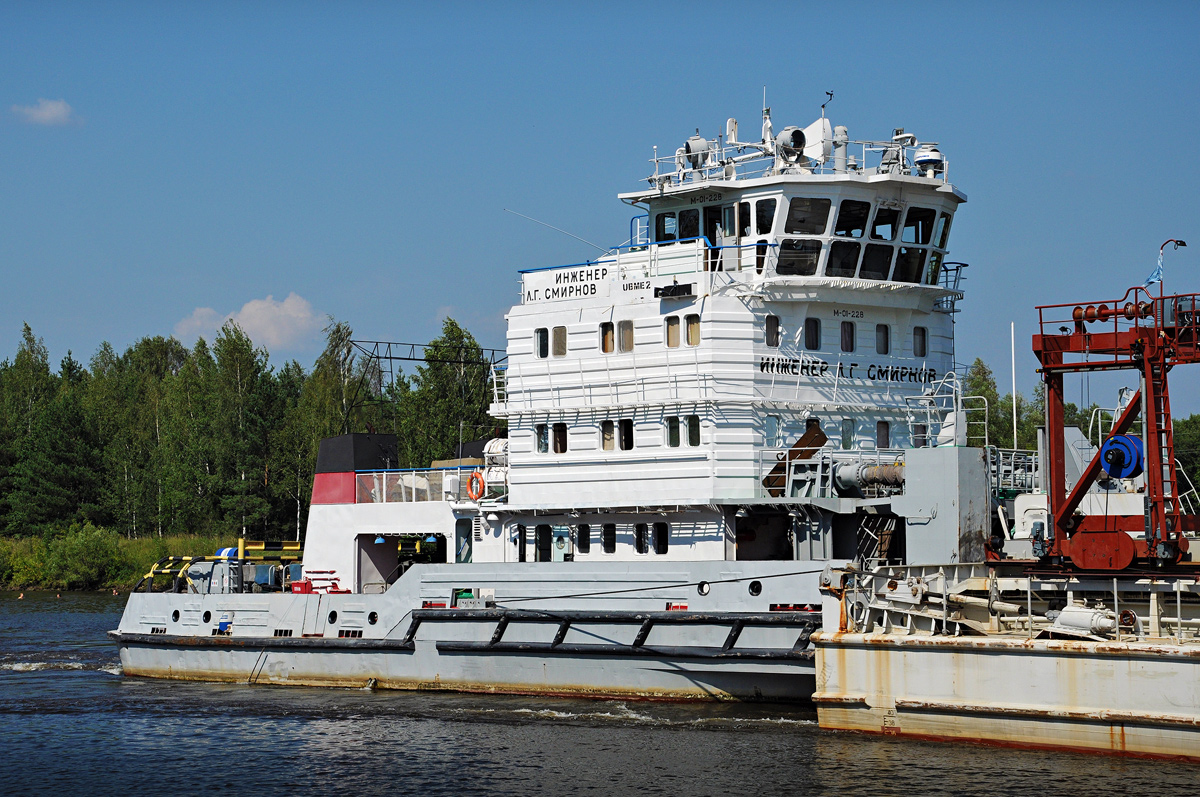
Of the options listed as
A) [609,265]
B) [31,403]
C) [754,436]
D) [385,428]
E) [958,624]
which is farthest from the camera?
[31,403]

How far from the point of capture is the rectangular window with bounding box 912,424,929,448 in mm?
21859

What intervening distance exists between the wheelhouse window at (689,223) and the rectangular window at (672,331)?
1688 mm

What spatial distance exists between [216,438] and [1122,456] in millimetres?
45009

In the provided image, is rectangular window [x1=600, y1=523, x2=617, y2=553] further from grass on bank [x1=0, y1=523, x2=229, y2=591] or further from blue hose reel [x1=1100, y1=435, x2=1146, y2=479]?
grass on bank [x1=0, y1=523, x2=229, y2=591]

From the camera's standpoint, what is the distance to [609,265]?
21641 mm

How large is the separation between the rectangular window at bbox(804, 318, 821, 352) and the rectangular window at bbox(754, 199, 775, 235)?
5.37 ft

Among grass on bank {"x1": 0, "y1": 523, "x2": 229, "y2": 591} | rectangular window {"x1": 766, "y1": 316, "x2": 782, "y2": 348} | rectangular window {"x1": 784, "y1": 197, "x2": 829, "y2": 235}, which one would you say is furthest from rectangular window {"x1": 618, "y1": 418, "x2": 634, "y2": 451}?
grass on bank {"x1": 0, "y1": 523, "x2": 229, "y2": 591}

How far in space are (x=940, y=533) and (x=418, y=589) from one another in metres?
8.64

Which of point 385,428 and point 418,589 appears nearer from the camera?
point 418,589

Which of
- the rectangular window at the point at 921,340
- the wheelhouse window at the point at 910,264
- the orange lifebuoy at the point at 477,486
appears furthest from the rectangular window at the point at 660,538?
the wheelhouse window at the point at 910,264

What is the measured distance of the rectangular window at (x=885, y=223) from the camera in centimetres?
2147

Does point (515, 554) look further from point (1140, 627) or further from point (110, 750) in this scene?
point (1140, 627)

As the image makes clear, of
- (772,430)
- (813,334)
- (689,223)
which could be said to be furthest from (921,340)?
(689,223)

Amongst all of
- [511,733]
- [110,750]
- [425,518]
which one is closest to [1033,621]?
[511,733]
